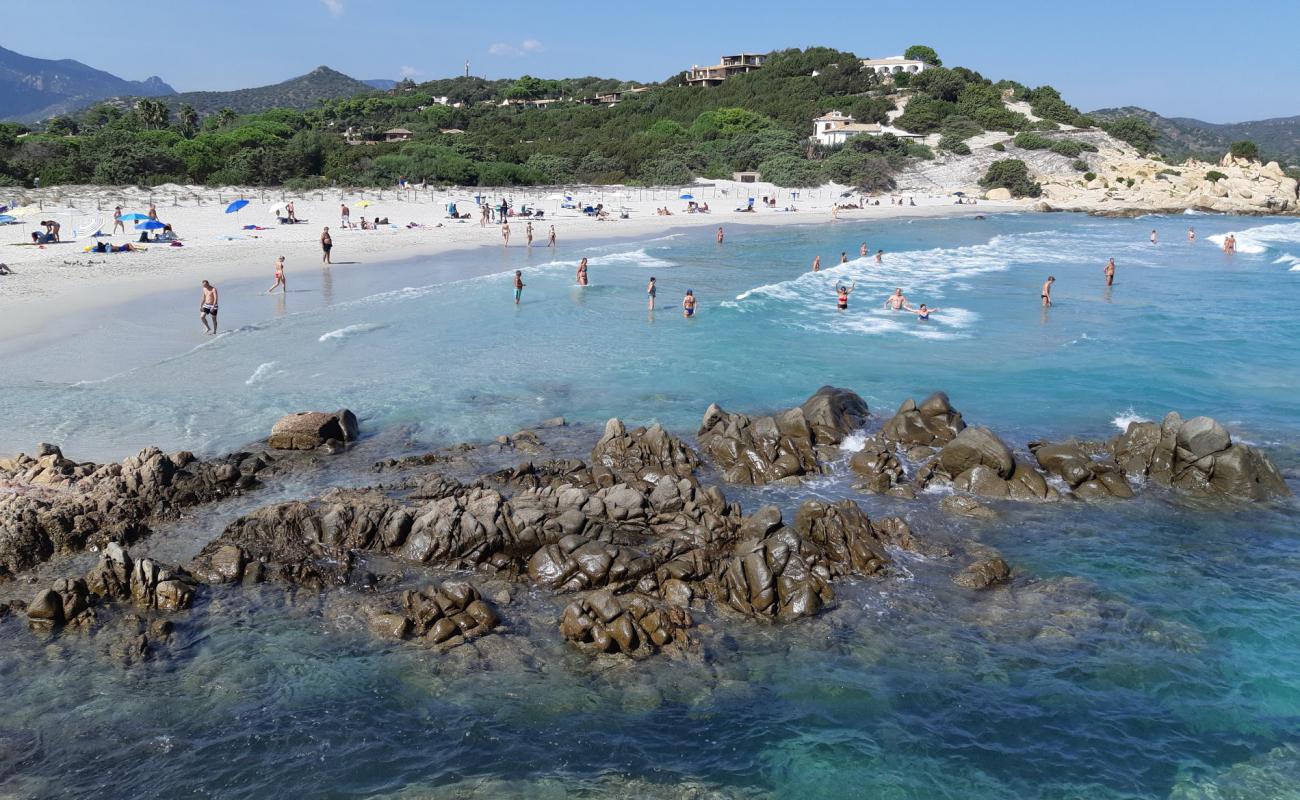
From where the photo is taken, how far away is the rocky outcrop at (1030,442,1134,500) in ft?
55.3

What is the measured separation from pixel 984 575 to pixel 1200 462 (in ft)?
22.5

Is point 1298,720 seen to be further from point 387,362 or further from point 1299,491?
point 387,362

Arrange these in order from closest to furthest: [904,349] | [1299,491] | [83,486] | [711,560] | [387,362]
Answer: [711,560]
[83,486]
[1299,491]
[387,362]
[904,349]

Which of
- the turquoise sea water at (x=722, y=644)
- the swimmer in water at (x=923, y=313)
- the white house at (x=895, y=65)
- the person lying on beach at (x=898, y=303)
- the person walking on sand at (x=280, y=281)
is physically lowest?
the turquoise sea water at (x=722, y=644)

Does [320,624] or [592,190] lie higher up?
[592,190]

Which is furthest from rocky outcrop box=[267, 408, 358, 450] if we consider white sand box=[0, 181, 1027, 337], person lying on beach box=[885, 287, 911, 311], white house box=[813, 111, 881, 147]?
white house box=[813, 111, 881, 147]

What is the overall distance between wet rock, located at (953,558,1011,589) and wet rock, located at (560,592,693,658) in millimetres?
4464

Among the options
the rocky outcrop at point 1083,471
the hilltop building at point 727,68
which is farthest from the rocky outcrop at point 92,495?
the hilltop building at point 727,68

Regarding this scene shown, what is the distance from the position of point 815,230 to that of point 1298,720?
5778 centimetres

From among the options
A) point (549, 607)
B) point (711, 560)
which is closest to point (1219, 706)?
point (711, 560)

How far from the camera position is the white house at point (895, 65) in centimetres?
14179

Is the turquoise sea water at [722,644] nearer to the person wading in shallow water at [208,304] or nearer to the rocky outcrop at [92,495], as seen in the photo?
the person wading in shallow water at [208,304]

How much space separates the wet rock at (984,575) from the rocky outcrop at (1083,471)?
4199 millimetres

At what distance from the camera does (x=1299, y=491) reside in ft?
56.5
